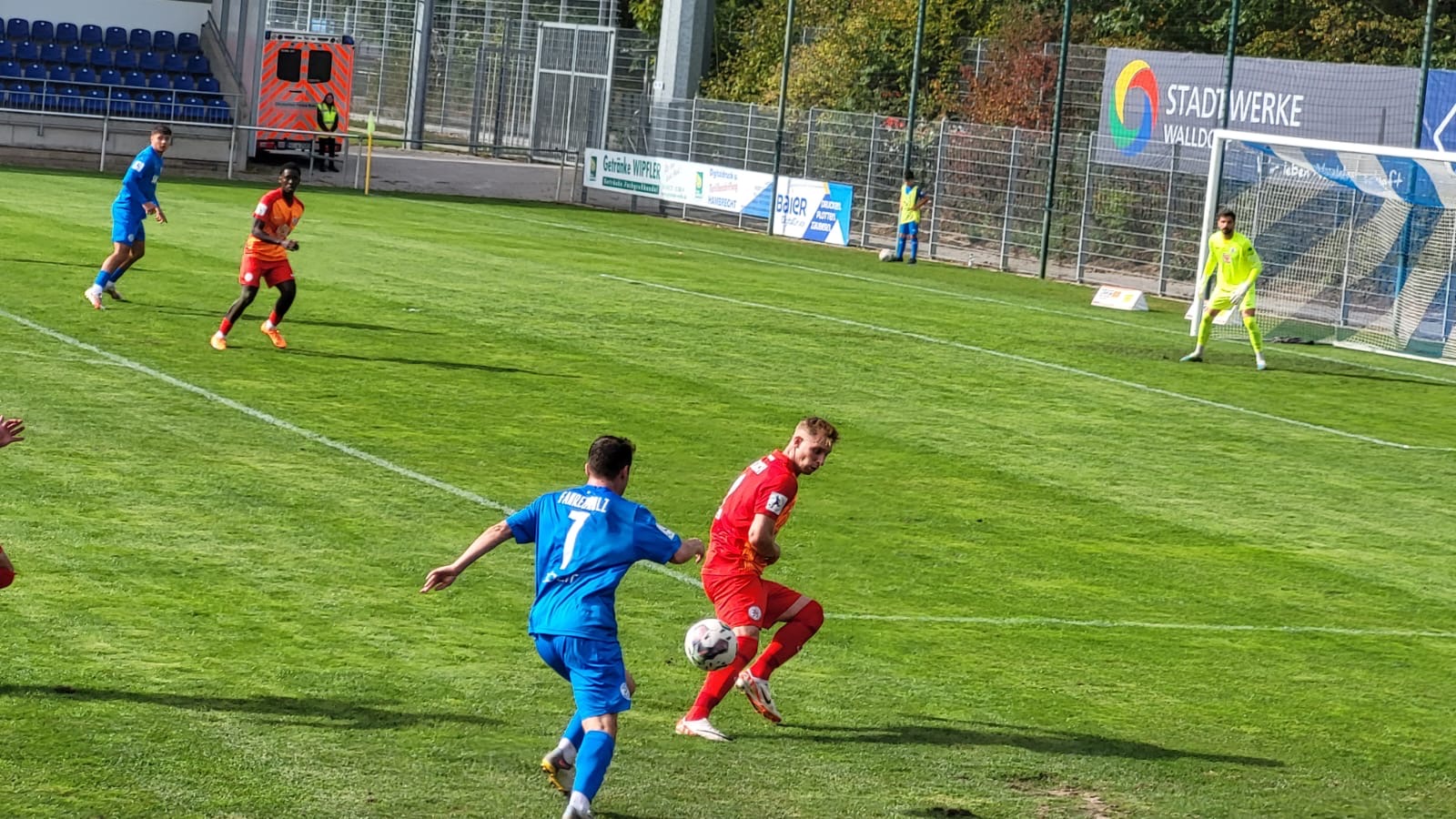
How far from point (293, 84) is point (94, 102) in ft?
17.8

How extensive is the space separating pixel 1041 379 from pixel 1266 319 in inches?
312

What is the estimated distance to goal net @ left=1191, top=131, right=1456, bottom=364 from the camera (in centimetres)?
2633

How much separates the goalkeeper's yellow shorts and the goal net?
8.21 ft

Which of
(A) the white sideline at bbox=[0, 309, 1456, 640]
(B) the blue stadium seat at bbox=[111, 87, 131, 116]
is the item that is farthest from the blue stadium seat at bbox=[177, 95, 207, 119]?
(A) the white sideline at bbox=[0, 309, 1456, 640]

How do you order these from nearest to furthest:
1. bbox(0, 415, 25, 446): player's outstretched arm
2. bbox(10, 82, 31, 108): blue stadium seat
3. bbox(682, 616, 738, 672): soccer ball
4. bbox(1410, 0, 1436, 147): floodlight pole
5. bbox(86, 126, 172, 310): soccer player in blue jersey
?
bbox(0, 415, 25, 446): player's outstretched arm < bbox(682, 616, 738, 672): soccer ball < bbox(86, 126, 172, 310): soccer player in blue jersey < bbox(1410, 0, 1436, 147): floodlight pole < bbox(10, 82, 31, 108): blue stadium seat

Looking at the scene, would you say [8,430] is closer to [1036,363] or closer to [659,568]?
[659,568]

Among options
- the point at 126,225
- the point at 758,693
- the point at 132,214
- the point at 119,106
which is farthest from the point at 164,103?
the point at 758,693

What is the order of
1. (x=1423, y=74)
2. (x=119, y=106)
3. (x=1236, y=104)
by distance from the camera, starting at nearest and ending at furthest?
1. (x=1423, y=74)
2. (x=1236, y=104)
3. (x=119, y=106)

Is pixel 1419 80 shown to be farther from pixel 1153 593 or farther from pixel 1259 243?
pixel 1153 593

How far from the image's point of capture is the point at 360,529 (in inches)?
483

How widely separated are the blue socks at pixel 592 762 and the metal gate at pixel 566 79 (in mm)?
42518

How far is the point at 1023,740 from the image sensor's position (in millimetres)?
8961

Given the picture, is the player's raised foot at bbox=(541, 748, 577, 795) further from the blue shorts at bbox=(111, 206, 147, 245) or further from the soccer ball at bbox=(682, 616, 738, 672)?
the blue shorts at bbox=(111, 206, 147, 245)

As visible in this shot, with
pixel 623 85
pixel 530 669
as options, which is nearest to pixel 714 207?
pixel 623 85
